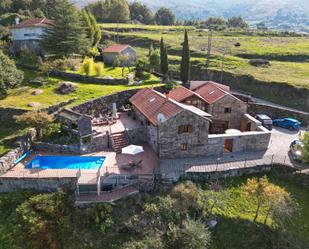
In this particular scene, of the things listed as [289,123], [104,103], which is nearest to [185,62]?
[104,103]

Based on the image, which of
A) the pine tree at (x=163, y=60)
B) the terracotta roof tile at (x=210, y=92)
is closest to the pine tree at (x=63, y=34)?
the pine tree at (x=163, y=60)

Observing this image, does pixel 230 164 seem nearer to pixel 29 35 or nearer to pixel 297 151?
pixel 297 151

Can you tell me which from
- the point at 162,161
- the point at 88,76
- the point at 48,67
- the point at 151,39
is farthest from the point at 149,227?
the point at 151,39

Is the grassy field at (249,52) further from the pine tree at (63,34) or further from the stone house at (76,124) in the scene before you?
the stone house at (76,124)

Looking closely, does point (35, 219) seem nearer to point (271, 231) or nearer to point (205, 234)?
point (205, 234)

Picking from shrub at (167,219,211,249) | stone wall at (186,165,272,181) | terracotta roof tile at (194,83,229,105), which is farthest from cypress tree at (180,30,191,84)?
shrub at (167,219,211,249)

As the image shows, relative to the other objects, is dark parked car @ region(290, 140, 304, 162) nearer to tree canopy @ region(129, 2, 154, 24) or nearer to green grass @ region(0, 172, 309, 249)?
green grass @ region(0, 172, 309, 249)
